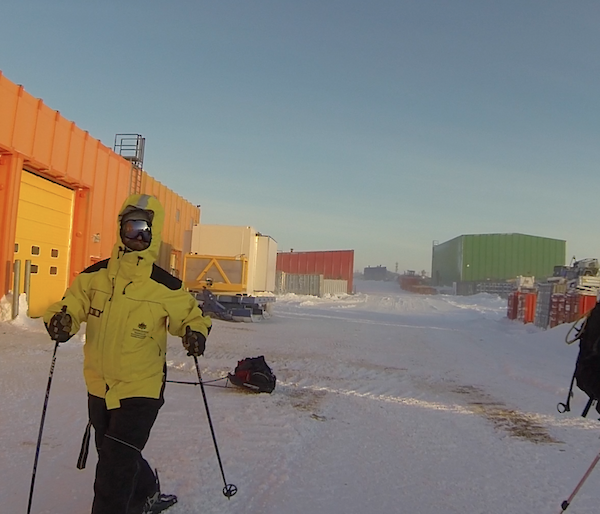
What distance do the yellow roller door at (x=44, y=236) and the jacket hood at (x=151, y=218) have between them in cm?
972

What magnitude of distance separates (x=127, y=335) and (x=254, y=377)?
4181 millimetres

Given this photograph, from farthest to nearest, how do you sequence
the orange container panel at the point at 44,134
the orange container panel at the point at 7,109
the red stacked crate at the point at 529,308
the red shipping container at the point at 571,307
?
the red stacked crate at the point at 529,308
the red shipping container at the point at 571,307
the orange container panel at the point at 44,134
the orange container panel at the point at 7,109

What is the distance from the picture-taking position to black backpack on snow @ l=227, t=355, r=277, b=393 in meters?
6.93

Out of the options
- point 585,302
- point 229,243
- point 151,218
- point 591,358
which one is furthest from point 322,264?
point 151,218

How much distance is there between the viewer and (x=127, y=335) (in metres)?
2.94

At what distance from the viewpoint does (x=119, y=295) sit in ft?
9.82

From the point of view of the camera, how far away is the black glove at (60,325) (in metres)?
2.95

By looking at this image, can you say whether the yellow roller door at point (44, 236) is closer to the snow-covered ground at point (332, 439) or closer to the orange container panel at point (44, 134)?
the orange container panel at point (44, 134)

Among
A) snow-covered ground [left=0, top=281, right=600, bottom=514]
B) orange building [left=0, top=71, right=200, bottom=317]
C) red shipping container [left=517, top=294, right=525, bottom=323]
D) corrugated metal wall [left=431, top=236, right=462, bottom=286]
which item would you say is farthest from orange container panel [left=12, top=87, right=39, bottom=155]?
corrugated metal wall [left=431, top=236, right=462, bottom=286]

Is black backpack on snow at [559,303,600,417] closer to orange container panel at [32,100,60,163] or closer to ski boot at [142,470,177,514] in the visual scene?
ski boot at [142,470,177,514]

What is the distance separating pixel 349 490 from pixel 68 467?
2107 millimetres

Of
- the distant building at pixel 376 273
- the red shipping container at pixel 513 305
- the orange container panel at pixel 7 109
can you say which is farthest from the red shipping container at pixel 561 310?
the distant building at pixel 376 273

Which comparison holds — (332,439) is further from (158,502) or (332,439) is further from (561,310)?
(561,310)

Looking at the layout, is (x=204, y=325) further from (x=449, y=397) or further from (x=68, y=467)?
(x=449, y=397)
